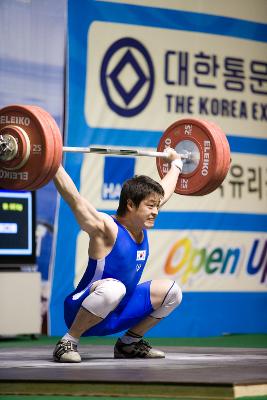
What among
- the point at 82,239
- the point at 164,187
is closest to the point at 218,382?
the point at 164,187

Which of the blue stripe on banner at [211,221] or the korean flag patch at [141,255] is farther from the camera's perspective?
the blue stripe on banner at [211,221]

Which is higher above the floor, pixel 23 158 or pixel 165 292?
pixel 23 158

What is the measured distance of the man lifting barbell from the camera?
4.75 metres

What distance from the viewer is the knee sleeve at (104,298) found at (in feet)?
15.5

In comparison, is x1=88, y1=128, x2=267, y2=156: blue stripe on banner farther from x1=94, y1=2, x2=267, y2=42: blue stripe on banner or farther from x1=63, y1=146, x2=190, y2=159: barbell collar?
x1=63, y1=146, x2=190, y2=159: barbell collar

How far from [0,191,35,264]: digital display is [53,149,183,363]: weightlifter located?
212 centimetres

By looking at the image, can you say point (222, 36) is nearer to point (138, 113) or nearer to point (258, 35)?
point (258, 35)

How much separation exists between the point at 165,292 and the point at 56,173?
84 centimetres

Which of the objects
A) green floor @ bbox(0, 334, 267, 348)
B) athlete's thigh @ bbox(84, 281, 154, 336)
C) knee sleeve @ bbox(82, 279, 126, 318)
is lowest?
green floor @ bbox(0, 334, 267, 348)

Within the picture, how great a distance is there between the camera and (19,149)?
15.7ft

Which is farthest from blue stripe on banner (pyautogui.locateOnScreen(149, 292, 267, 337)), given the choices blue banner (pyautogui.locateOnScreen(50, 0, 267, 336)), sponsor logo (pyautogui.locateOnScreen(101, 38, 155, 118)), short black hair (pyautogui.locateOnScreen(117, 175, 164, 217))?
short black hair (pyautogui.locateOnScreen(117, 175, 164, 217))

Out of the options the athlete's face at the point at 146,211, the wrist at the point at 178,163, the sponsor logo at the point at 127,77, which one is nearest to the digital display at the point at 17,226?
the sponsor logo at the point at 127,77

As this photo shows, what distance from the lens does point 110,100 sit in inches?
307

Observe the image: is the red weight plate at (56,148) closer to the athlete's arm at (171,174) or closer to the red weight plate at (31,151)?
the red weight plate at (31,151)
